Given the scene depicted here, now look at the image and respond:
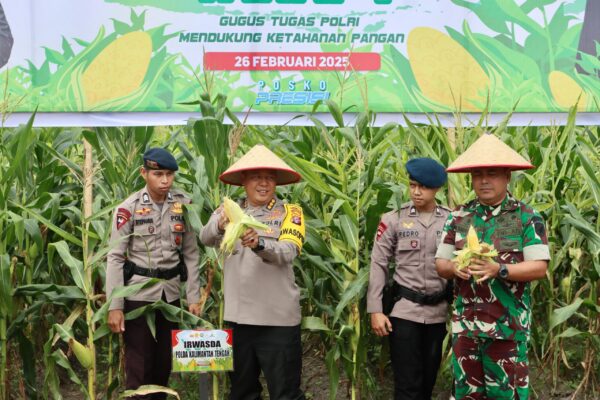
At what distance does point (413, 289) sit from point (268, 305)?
84 cm

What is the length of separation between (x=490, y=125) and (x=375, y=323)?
1.62m

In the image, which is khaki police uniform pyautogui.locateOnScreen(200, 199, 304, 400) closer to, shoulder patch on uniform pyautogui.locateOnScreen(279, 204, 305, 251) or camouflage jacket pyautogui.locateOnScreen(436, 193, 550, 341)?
shoulder patch on uniform pyautogui.locateOnScreen(279, 204, 305, 251)

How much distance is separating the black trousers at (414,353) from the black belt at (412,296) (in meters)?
0.10

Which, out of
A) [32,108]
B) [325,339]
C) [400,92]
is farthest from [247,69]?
[325,339]

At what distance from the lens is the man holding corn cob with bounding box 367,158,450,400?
14.6 ft

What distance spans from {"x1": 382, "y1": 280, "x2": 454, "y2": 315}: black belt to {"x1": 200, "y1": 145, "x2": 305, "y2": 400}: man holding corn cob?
1.90ft

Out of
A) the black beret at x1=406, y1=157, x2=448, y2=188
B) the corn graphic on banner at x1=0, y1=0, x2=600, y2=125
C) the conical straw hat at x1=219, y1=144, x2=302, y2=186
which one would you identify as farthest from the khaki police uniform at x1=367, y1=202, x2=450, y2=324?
the corn graphic on banner at x1=0, y1=0, x2=600, y2=125

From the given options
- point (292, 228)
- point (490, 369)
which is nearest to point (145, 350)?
point (292, 228)

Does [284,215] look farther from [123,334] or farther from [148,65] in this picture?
[148,65]

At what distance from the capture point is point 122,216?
14.8 ft

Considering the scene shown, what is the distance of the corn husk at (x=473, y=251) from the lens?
12.2 feet

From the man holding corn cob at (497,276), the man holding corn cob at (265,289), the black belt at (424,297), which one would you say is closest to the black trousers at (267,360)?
the man holding corn cob at (265,289)

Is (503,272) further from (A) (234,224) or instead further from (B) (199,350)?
(B) (199,350)

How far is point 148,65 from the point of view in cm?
516
